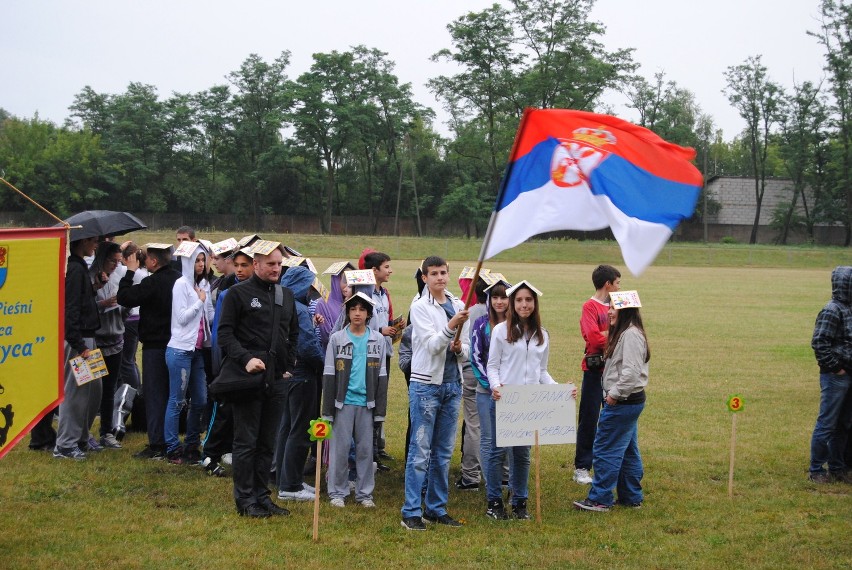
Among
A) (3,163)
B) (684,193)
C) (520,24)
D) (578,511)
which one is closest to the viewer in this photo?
(684,193)

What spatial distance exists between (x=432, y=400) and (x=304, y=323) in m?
1.48

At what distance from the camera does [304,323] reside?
741 centimetres

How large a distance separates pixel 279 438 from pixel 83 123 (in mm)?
84594

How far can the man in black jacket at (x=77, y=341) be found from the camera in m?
7.92

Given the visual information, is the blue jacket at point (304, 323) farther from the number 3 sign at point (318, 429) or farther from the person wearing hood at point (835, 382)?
the person wearing hood at point (835, 382)

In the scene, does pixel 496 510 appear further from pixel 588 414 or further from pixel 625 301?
pixel 625 301

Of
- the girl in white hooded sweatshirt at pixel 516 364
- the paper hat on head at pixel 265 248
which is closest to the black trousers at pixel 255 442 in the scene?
the paper hat on head at pixel 265 248

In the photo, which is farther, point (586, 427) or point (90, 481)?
point (586, 427)

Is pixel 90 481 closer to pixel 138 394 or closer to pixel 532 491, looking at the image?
pixel 138 394

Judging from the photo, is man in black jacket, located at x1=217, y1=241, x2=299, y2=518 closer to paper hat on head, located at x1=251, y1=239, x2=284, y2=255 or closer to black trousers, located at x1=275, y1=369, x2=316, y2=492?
paper hat on head, located at x1=251, y1=239, x2=284, y2=255

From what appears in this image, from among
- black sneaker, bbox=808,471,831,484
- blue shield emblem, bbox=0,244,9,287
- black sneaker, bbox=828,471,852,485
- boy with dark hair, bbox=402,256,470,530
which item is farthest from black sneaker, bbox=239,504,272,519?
black sneaker, bbox=828,471,852,485

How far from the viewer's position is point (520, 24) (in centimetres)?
6862

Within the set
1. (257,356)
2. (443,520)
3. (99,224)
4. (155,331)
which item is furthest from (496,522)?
(99,224)

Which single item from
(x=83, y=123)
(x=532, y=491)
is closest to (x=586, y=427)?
(x=532, y=491)
